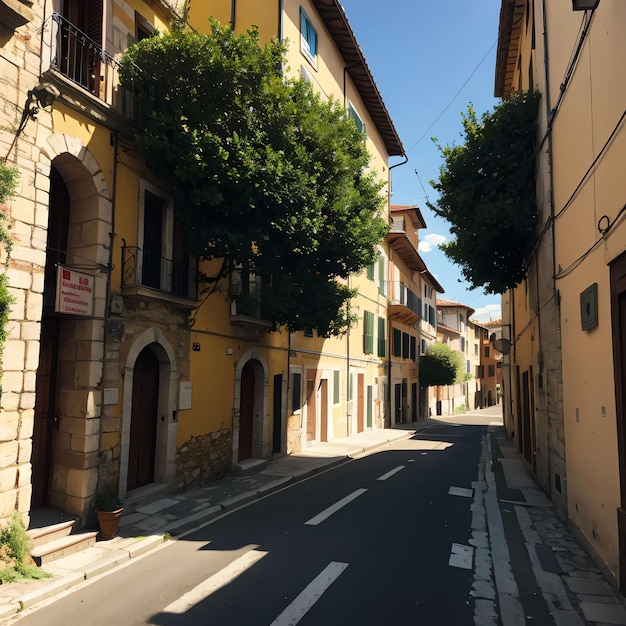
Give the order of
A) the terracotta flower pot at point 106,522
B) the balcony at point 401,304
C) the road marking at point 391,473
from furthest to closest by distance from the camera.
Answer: the balcony at point 401,304
the road marking at point 391,473
the terracotta flower pot at point 106,522

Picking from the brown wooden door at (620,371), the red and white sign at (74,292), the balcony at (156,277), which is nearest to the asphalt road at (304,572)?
the brown wooden door at (620,371)

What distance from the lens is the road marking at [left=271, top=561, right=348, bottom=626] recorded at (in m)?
4.81

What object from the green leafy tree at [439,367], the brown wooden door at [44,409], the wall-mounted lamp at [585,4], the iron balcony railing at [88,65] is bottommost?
the brown wooden door at [44,409]

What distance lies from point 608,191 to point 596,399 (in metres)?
2.52

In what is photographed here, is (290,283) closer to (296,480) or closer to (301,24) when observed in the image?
(296,480)

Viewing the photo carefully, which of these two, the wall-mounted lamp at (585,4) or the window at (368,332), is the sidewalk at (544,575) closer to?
the wall-mounted lamp at (585,4)

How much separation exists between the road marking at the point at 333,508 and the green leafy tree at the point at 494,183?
575 cm

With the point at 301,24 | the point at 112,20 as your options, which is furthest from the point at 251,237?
the point at 301,24

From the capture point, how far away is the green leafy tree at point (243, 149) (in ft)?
28.8

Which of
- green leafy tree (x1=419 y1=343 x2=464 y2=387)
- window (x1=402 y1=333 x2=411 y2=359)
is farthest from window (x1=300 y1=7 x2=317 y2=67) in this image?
green leafy tree (x1=419 y1=343 x2=464 y2=387)

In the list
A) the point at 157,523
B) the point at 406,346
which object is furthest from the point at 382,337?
the point at 157,523

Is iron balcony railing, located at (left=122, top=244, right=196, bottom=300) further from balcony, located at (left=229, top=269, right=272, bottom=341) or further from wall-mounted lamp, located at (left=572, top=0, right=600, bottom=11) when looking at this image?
wall-mounted lamp, located at (left=572, top=0, right=600, bottom=11)

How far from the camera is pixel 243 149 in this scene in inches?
352

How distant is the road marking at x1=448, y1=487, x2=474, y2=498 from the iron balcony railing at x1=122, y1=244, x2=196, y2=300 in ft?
21.6
